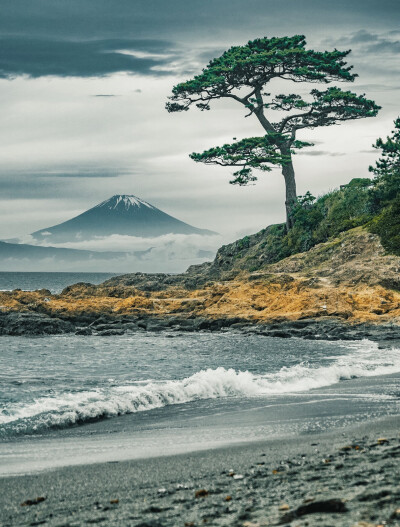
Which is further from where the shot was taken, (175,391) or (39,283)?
(39,283)

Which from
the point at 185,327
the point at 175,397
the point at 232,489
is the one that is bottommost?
the point at 175,397

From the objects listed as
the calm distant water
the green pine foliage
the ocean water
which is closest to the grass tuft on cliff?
the green pine foliage

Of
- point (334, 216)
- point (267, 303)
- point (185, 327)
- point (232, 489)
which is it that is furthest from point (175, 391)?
point (334, 216)

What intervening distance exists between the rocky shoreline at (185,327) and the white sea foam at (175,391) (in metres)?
6.31

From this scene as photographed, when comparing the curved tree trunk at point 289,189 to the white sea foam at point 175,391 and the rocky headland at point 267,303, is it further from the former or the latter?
the white sea foam at point 175,391

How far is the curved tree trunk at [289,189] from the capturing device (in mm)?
44903

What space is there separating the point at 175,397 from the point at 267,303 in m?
17.8

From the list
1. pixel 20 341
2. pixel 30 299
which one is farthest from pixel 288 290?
pixel 30 299

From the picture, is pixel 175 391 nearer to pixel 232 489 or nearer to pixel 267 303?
pixel 232 489

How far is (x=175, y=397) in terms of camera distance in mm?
12773

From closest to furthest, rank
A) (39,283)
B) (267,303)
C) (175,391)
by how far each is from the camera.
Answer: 1. (175,391)
2. (267,303)
3. (39,283)

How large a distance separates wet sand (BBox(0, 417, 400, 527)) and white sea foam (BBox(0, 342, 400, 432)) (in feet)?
12.6

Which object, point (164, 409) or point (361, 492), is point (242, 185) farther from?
point (361, 492)

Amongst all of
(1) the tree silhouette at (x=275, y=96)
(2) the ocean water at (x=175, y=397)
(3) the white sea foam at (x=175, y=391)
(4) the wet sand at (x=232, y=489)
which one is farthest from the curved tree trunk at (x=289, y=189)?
(4) the wet sand at (x=232, y=489)
